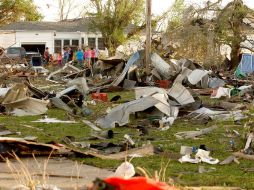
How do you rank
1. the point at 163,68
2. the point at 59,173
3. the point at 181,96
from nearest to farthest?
1. the point at 59,173
2. the point at 181,96
3. the point at 163,68

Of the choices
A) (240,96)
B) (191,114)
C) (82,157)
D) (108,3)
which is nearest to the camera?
(82,157)

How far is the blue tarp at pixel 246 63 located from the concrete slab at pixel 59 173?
24.2m

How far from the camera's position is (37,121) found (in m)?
14.3

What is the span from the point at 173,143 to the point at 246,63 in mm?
22381

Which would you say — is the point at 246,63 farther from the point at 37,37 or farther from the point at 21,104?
the point at 37,37

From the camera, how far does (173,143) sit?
36.0 ft

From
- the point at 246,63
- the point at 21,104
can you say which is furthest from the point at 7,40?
the point at 21,104

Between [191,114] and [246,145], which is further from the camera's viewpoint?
[191,114]

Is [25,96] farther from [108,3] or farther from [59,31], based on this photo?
[59,31]

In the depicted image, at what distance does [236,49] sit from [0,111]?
66.2ft

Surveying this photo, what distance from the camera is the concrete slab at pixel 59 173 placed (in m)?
7.41

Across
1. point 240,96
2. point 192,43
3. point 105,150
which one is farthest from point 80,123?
point 192,43

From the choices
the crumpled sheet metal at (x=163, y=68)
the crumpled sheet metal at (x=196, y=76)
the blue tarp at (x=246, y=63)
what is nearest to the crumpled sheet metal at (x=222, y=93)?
the crumpled sheet metal at (x=196, y=76)

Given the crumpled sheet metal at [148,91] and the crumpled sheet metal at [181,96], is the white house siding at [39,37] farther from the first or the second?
the crumpled sheet metal at [181,96]
